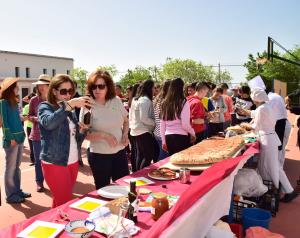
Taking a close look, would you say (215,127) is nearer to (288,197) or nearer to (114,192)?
(288,197)

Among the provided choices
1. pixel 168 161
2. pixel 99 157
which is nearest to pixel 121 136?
pixel 99 157

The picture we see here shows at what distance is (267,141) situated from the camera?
14.1ft

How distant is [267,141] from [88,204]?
3056 millimetres

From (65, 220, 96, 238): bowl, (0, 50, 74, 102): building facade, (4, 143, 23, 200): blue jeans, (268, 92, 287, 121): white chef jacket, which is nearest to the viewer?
(65, 220, 96, 238): bowl

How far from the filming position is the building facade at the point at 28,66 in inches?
1741

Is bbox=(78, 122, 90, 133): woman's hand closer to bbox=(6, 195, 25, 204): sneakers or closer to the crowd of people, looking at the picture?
the crowd of people

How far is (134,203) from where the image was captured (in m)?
1.87

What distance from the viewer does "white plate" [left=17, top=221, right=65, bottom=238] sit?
166 centimetres

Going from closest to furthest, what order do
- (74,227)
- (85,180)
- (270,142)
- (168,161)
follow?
(74,227) < (168,161) < (270,142) < (85,180)

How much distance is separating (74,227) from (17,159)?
10.3 ft

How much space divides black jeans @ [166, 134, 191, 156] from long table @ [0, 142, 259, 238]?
1.99 metres

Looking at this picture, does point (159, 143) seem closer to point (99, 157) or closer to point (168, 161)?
point (168, 161)

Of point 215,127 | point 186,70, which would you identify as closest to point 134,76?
point 186,70

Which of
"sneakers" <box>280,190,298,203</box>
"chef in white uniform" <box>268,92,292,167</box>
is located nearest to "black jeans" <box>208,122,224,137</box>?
"chef in white uniform" <box>268,92,292,167</box>
